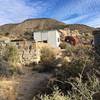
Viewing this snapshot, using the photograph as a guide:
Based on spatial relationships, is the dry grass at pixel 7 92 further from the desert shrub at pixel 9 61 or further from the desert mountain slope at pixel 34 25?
the desert mountain slope at pixel 34 25

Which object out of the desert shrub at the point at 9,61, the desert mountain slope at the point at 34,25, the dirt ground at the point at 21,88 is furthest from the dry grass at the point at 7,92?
the desert mountain slope at the point at 34,25

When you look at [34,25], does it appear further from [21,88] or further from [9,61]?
[21,88]

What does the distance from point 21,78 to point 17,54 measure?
5480 mm

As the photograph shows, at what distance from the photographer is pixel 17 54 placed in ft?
79.8

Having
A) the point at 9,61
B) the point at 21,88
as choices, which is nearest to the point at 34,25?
the point at 9,61

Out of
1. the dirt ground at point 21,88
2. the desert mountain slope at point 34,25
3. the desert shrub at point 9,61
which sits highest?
the desert mountain slope at point 34,25

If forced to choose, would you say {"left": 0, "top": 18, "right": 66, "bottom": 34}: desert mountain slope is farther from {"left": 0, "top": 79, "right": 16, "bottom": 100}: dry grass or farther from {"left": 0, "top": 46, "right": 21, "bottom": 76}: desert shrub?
{"left": 0, "top": 79, "right": 16, "bottom": 100}: dry grass

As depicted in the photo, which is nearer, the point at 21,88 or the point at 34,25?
the point at 21,88

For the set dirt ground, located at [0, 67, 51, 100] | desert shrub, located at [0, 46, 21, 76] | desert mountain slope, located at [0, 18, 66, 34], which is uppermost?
desert mountain slope, located at [0, 18, 66, 34]

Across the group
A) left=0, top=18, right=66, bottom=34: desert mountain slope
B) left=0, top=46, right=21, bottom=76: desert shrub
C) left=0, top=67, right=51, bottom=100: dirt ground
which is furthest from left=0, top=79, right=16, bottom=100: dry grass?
left=0, top=18, right=66, bottom=34: desert mountain slope

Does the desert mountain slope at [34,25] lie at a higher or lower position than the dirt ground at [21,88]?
higher

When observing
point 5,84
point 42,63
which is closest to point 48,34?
point 42,63

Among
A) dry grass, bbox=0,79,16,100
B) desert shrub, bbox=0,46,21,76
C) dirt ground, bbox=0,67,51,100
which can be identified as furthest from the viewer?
desert shrub, bbox=0,46,21,76

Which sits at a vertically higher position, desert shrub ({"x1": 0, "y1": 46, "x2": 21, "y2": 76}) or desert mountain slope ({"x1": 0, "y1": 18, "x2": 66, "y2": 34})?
desert mountain slope ({"x1": 0, "y1": 18, "x2": 66, "y2": 34})
